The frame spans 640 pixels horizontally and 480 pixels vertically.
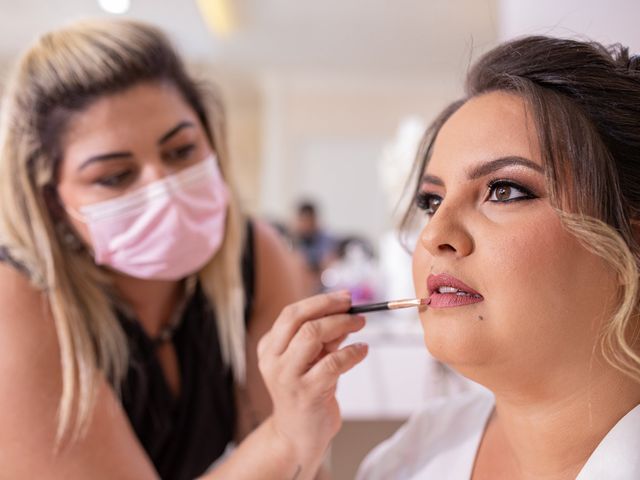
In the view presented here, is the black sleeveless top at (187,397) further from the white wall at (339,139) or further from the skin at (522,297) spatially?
the white wall at (339,139)

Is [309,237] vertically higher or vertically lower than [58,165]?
lower

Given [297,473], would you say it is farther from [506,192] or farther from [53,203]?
[53,203]

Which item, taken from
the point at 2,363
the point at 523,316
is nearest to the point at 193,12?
Result: the point at 2,363

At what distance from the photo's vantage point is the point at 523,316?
677 mm

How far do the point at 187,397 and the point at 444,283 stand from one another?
697mm

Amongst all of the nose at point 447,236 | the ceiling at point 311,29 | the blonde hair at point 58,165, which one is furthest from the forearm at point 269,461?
the ceiling at point 311,29

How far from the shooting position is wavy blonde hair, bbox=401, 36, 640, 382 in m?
0.66

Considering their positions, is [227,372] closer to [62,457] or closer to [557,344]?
[62,457]

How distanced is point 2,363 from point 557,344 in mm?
732

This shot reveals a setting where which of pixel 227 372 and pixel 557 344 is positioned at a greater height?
pixel 557 344

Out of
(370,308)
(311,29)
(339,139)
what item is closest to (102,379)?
(370,308)

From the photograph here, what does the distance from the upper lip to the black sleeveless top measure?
0.64 metres

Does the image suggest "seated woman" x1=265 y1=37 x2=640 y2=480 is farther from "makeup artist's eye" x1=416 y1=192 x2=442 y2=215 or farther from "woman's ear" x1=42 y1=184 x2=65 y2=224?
"woman's ear" x1=42 y1=184 x2=65 y2=224

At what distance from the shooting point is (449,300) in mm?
725
